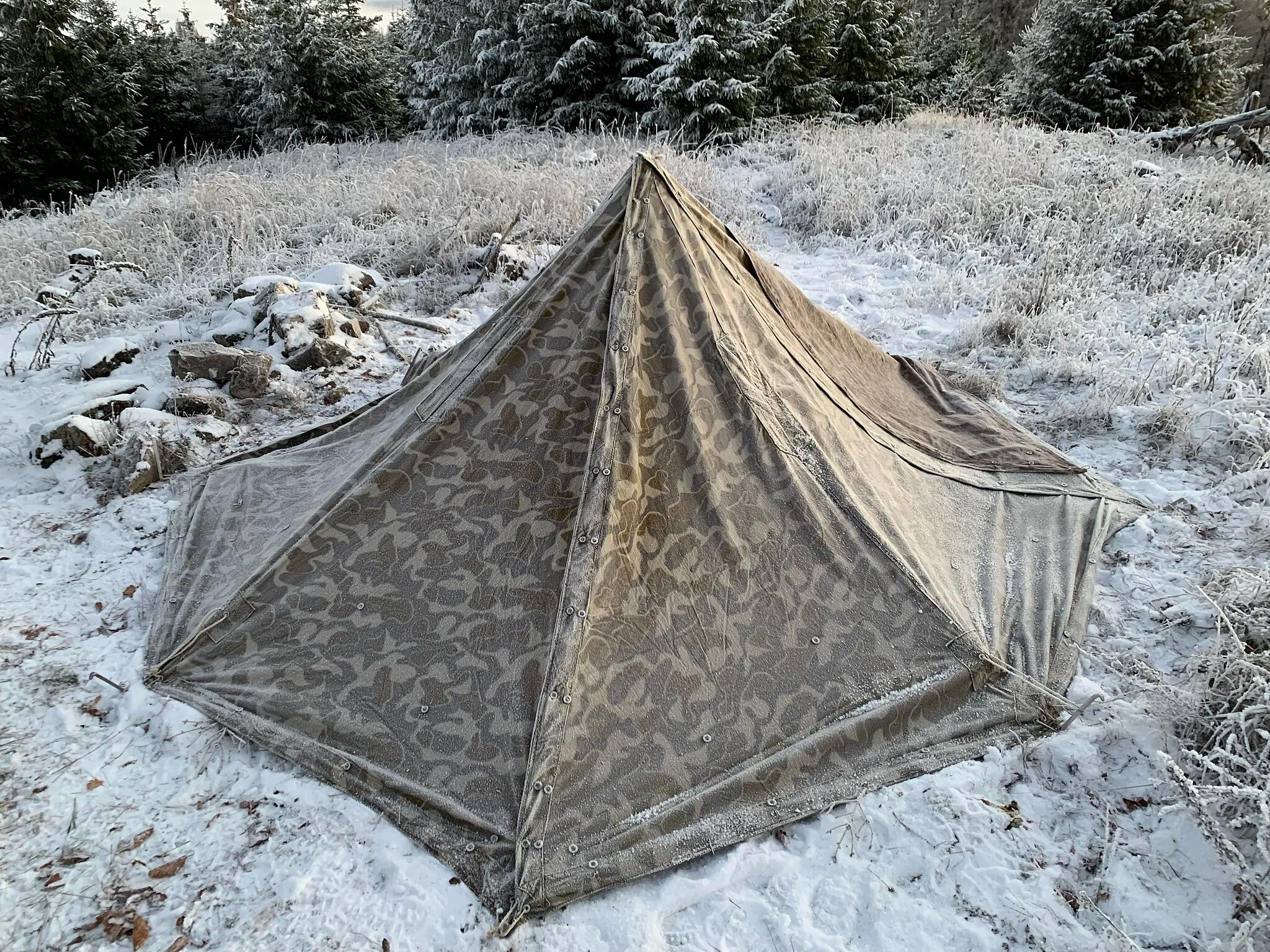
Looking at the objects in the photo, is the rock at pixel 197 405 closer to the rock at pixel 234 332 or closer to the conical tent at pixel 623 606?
the rock at pixel 234 332

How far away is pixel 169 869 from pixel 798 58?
39.7 ft

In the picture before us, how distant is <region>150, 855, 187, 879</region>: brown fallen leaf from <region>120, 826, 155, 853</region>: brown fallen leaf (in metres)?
0.13

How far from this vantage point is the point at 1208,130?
8922 millimetres

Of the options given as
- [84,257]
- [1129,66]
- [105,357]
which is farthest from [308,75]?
[1129,66]

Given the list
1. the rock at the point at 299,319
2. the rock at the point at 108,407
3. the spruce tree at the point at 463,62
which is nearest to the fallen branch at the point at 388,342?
the rock at the point at 299,319

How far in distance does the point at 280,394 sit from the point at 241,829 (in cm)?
319

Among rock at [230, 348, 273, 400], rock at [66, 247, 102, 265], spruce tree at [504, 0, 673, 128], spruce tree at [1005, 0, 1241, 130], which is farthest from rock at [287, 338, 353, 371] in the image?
spruce tree at [1005, 0, 1241, 130]

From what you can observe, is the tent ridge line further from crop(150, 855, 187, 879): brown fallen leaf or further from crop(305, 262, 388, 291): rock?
crop(305, 262, 388, 291): rock

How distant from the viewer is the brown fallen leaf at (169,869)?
6.91 ft

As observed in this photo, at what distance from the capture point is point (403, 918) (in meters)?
2.00

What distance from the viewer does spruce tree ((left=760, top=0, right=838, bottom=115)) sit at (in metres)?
10.4

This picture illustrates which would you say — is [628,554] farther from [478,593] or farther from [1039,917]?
[1039,917]

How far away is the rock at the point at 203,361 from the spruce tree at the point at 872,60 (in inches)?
406

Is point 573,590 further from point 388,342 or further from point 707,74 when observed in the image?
point 707,74
